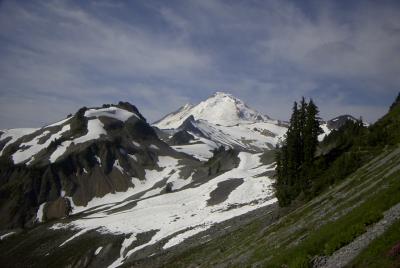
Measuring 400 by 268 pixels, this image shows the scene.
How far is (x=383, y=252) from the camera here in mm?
15297

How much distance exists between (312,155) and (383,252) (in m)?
51.8

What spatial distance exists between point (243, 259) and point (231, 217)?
4129cm

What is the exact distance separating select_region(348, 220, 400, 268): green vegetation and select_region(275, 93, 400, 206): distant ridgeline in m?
31.5

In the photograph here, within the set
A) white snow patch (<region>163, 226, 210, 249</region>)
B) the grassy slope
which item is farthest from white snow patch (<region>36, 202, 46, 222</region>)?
the grassy slope

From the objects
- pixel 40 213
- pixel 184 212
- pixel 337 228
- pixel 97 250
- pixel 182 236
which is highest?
pixel 337 228

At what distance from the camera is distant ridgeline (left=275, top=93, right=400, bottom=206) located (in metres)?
48.6

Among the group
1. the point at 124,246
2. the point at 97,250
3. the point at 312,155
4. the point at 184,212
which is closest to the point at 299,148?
the point at 312,155

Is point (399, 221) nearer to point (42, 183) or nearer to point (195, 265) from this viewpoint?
point (195, 265)

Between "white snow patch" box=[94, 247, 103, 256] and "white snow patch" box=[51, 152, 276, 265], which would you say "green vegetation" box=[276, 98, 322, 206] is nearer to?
"white snow patch" box=[51, 152, 276, 265]

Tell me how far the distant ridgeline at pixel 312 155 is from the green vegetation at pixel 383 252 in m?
31.5

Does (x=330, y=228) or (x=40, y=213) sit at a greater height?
(x=330, y=228)

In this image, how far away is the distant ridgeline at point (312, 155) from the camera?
48.6 m

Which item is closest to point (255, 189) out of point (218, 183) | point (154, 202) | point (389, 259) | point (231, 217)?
point (218, 183)

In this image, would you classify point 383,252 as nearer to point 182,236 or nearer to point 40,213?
point 182,236
